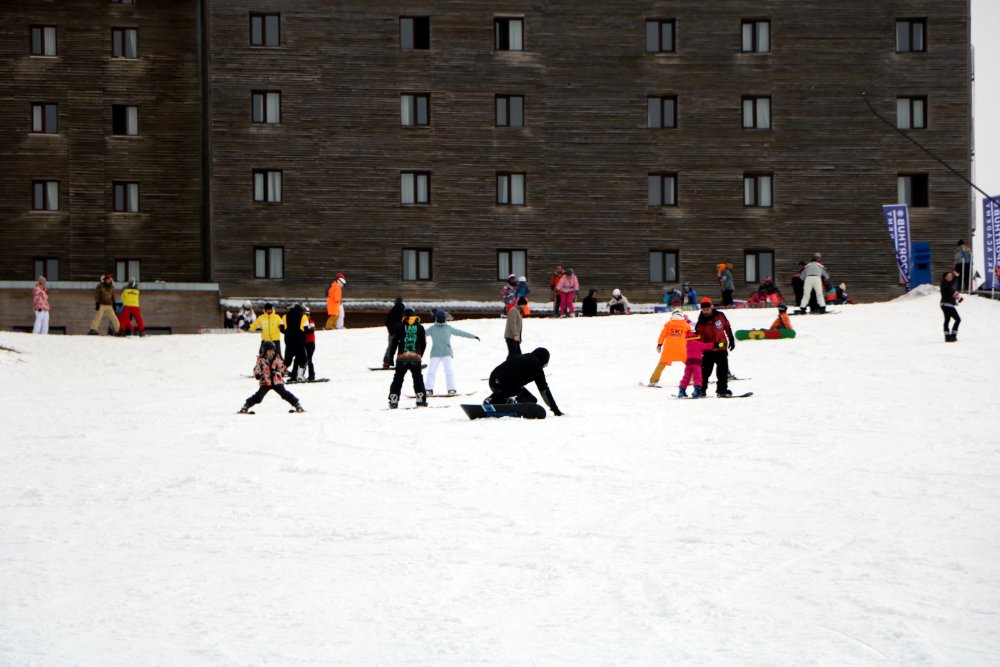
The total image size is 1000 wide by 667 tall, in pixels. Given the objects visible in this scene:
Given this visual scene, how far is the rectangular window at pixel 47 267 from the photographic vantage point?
49406 millimetres

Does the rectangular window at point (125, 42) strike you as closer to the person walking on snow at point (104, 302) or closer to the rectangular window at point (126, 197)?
the rectangular window at point (126, 197)

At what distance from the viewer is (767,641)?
909cm

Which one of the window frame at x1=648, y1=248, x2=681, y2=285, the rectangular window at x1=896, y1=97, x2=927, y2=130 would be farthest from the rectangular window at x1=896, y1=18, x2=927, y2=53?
the window frame at x1=648, y1=248, x2=681, y2=285

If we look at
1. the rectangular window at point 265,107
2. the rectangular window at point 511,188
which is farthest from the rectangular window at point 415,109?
the rectangular window at point 265,107

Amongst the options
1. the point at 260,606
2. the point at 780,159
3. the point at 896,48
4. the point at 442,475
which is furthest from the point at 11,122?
the point at 260,606

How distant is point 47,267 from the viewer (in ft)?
162

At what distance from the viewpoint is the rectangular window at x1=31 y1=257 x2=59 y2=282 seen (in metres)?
49.4

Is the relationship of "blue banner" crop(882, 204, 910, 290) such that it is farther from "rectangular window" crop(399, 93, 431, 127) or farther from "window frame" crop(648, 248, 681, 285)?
"rectangular window" crop(399, 93, 431, 127)

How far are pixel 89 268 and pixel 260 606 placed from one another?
4178cm

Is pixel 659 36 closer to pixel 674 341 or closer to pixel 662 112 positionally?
pixel 662 112

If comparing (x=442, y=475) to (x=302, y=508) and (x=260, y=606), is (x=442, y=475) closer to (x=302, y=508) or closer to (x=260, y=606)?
(x=302, y=508)

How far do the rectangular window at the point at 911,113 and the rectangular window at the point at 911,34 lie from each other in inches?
67.1

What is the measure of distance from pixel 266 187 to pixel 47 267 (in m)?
8.22

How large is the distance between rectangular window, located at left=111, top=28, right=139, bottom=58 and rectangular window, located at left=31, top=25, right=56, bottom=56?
6.47 feet
